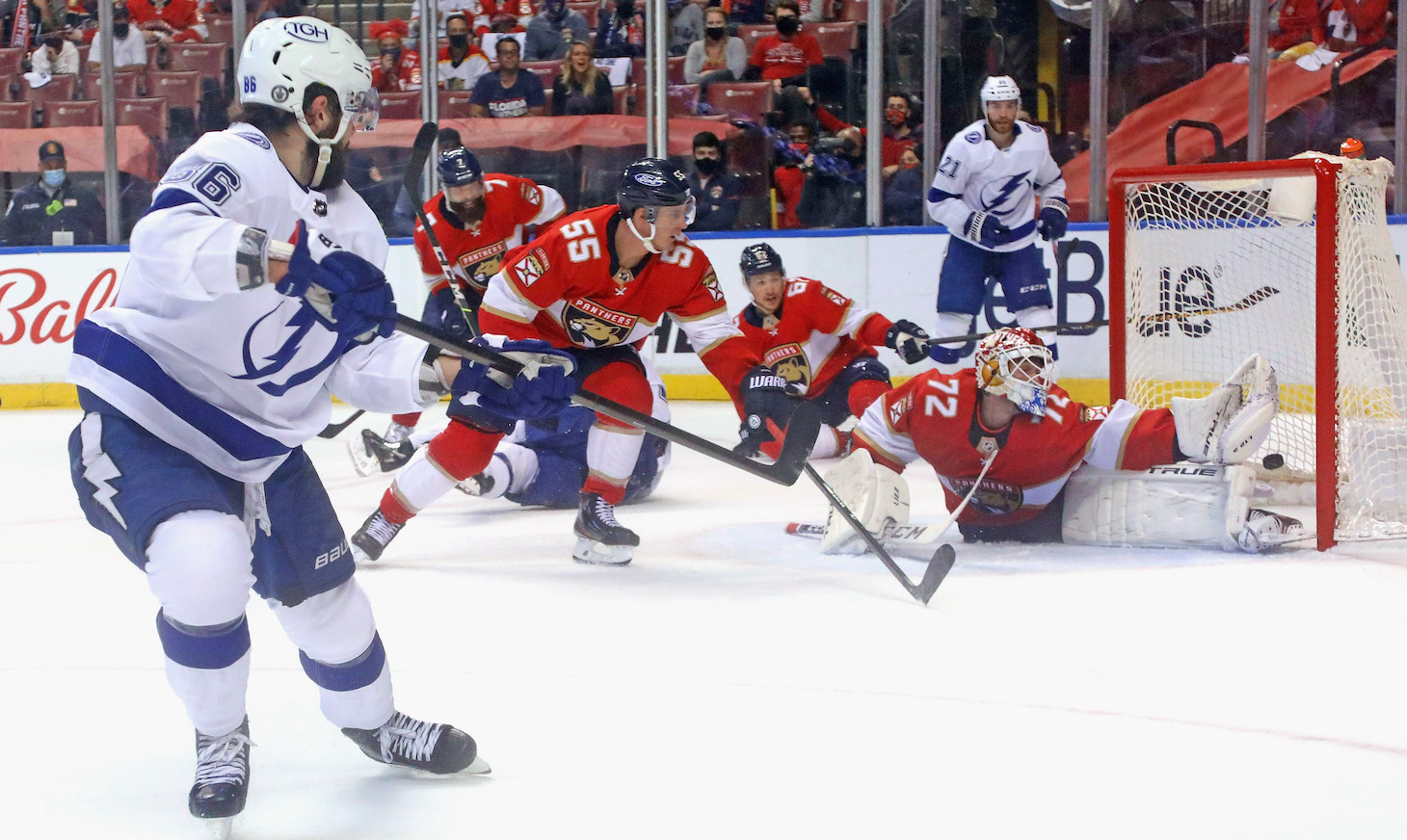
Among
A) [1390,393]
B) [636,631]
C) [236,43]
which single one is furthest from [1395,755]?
[236,43]

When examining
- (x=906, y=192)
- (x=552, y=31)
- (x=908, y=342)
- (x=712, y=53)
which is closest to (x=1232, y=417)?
(x=908, y=342)

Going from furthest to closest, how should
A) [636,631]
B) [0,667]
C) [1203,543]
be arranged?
[1203,543] → [636,631] → [0,667]

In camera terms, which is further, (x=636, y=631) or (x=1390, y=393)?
(x=1390, y=393)

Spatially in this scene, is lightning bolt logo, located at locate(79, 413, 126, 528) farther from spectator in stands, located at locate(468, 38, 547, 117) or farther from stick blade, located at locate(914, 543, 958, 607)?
spectator in stands, located at locate(468, 38, 547, 117)

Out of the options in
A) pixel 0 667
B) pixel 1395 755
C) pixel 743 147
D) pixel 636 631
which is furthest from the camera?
pixel 743 147

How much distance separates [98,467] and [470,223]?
3665mm

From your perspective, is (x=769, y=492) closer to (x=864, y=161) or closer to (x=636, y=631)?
(x=636, y=631)

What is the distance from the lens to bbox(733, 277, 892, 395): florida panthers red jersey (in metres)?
5.02

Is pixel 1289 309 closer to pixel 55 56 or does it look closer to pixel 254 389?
pixel 254 389

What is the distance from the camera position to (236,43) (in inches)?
309

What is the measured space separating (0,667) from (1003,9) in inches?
223

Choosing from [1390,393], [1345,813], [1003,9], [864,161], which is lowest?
[1345,813]

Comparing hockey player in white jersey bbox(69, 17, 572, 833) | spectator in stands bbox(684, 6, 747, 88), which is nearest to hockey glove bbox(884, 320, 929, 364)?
hockey player in white jersey bbox(69, 17, 572, 833)

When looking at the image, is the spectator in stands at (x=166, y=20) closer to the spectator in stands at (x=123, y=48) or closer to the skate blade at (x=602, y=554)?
the spectator in stands at (x=123, y=48)
